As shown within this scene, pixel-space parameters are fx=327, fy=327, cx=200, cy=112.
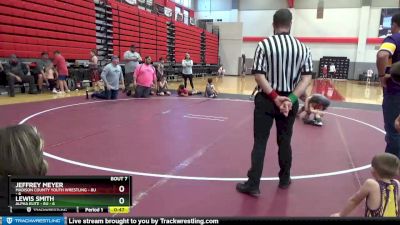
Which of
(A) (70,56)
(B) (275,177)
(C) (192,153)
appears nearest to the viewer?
(B) (275,177)

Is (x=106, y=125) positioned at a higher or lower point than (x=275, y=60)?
lower

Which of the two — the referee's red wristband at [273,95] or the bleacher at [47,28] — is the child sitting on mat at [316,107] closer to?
the referee's red wristband at [273,95]

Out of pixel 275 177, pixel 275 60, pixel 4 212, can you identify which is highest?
pixel 275 60

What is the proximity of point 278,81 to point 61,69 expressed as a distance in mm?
10517

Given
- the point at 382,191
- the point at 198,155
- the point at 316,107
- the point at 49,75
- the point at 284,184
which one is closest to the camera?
the point at 382,191

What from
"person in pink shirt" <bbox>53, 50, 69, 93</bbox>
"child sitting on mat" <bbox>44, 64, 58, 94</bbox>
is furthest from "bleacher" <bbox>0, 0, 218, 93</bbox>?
"person in pink shirt" <bbox>53, 50, 69, 93</bbox>

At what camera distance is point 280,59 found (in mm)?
3256

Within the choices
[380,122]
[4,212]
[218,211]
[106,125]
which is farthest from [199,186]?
[380,122]

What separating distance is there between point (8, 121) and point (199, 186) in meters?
4.81

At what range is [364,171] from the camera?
430 cm

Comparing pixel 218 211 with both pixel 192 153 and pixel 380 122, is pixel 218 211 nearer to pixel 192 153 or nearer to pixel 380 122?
pixel 192 153
